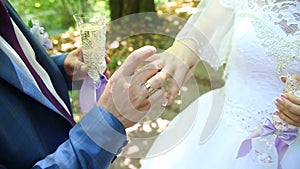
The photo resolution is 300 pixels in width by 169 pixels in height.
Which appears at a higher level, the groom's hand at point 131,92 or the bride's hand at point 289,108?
the groom's hand at point 131,92

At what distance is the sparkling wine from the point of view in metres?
1.01

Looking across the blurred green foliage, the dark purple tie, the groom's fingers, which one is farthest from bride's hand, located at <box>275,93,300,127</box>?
the blurred green foliage

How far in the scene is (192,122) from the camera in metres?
Answer: 1.52

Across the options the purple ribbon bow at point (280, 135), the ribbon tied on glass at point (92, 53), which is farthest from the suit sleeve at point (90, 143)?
the purple ribbon bow at point (280, 135)

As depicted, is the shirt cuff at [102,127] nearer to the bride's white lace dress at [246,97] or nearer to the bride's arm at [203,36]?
the bride's arm at [203,36]

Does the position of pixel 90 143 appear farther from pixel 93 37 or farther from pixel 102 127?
pixel 93 37

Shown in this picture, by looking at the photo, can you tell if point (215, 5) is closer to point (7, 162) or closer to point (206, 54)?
point (206, 54)


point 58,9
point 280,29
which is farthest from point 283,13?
point 58,9

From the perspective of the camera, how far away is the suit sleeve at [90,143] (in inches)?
34.2

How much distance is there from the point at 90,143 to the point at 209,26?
72 cm

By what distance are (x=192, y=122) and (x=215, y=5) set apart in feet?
1.51

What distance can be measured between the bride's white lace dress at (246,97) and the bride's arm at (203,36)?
33 millimetres

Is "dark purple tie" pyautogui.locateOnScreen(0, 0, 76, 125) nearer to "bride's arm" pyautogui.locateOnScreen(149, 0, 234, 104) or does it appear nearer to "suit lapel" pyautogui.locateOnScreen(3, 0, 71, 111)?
"suit lapel" pyautogui.locateOnScreen(3, 0, 71, 111)

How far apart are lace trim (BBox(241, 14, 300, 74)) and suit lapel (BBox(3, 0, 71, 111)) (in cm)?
64
